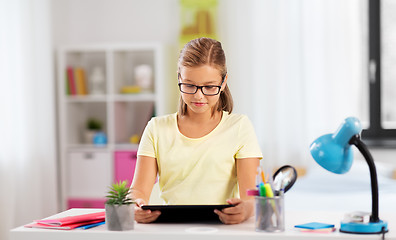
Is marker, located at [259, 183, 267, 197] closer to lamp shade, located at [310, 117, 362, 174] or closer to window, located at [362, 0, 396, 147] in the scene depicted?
lamp shade, located at [310, 117, 362, 174]

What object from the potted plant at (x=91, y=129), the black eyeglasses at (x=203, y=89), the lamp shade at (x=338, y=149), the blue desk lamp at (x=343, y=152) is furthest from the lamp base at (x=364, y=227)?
the potted plant at (x=91, y=129)

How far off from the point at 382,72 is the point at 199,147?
2765mm

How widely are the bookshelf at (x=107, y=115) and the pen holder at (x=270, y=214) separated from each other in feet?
9.24

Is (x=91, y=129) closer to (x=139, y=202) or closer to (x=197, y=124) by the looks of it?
(x=197, y=124)

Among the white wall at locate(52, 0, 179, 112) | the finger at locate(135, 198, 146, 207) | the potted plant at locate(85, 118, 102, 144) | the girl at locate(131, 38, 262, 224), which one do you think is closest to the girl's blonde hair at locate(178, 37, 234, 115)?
the girl at locate(131, 38, 262, 224)

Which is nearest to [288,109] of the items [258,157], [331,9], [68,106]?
[331,9]

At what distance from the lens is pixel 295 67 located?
161 inches

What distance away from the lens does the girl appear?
166 centimetres

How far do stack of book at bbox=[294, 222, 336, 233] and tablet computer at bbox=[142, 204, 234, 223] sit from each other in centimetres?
18

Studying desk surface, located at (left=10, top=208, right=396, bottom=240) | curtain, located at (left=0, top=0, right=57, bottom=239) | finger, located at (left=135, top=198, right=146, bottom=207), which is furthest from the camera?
curtain, located at (left=0, top=0, right=57, bottom=239)

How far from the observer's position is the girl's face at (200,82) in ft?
5.38

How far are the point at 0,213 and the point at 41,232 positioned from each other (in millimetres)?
2264

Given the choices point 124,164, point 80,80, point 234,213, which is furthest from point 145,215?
point 80,80

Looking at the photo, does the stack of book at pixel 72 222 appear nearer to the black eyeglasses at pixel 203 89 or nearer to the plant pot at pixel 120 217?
the plant pot at pixel 120 217
